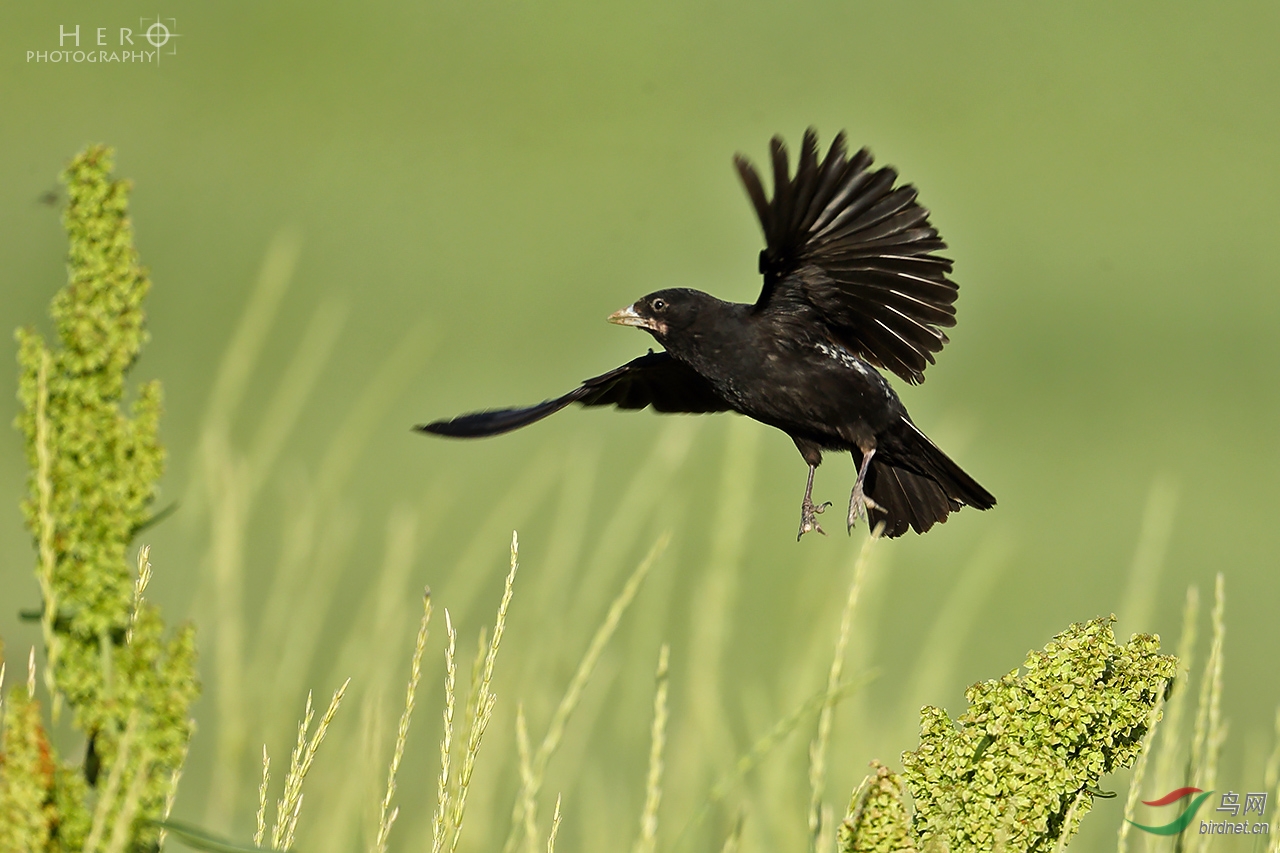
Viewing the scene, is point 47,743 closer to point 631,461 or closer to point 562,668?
point 562,668

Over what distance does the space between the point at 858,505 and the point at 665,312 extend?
0.88 metres

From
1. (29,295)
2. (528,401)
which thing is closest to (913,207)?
(528,401)

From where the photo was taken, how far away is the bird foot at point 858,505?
4.46 metres

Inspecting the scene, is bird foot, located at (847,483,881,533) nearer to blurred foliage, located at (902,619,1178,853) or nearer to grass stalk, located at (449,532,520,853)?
blurred foliage, located at (902,619,1178,853)

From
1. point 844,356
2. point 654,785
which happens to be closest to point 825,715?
point 654,785

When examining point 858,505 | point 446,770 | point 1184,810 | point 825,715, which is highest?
point 858,505

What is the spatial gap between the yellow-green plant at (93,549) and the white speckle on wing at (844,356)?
313 centimetres

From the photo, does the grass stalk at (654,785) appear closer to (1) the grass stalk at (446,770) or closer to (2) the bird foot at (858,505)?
(1) the grass stalk at (446,770)

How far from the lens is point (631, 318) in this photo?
4.81 metres

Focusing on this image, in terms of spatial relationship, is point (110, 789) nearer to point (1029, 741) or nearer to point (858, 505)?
point (1029, 741)

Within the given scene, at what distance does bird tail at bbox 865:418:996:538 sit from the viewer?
4.59 metres

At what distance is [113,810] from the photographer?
1423 mm

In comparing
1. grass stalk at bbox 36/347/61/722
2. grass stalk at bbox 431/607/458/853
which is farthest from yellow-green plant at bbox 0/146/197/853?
grass stalk at bbox 431/607/458/853

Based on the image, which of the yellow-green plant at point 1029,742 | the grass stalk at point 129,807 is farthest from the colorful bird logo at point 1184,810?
the grass stalk at point 129,807
